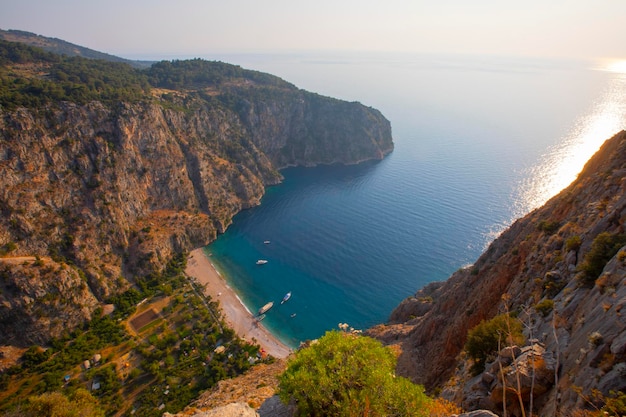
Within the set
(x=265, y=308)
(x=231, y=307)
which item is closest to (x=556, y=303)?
(x=265, y=308)

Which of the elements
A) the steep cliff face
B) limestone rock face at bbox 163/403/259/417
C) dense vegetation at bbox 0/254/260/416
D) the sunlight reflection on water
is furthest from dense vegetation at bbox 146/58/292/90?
limestone rock face at bbox 163/403/259/417

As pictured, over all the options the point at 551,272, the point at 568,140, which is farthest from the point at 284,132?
the point at 551,272

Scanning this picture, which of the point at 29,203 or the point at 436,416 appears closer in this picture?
the point at 436,416

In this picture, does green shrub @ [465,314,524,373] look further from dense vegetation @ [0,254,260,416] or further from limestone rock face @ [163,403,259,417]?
dense vegetation @ [0,254,260,416]

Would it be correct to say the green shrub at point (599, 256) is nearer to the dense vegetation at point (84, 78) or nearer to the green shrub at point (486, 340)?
the green shrub at point (486, 340)

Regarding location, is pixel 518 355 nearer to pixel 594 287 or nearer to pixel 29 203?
pixel 594 287

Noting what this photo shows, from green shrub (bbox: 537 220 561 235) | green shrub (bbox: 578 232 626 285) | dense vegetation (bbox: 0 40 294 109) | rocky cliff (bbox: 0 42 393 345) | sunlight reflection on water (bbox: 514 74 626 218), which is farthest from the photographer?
sunlight reflection on water (bbox: 514 74 626 218)

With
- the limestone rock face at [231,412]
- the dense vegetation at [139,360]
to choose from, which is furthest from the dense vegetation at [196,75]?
the limestone rock face at [231,412]
